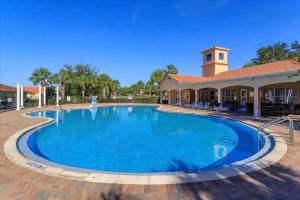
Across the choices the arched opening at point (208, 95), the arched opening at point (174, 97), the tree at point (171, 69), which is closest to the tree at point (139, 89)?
the tree at point (171, 69)

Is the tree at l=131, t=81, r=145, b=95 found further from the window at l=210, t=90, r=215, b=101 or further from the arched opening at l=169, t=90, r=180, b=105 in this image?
the window at l=210, t=90, r=215, b=101

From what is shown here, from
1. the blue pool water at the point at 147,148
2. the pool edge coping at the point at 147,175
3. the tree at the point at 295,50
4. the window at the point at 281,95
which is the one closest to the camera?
the pool edge coping at the point at 147,175

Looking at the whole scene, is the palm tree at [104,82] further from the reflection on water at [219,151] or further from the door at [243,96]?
the reflection on water at [219,151]

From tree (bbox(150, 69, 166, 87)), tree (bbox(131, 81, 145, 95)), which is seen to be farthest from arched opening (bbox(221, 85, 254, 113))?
tree (bbox(131, 81, 145, 95))

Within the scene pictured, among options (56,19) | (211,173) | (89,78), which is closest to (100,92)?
(89,78)

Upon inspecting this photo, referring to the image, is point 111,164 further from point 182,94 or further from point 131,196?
point 182,94

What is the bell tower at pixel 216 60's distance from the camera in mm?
30891

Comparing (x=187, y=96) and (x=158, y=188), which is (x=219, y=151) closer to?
(x=158, y=188)

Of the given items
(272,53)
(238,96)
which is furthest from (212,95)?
(272,53)

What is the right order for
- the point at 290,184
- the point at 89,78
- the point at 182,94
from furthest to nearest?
A: the point at 89,78, the point at 182,94, the point at 290,184

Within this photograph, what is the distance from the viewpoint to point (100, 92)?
43.2 m

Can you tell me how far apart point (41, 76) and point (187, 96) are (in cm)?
2788

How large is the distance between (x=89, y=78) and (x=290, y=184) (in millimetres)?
37640

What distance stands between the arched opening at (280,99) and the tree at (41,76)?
37.2 m
